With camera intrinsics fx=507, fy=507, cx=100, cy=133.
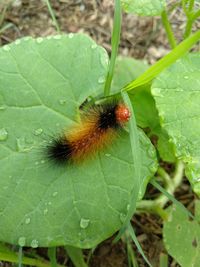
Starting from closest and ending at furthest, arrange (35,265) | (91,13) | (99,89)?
(99,89)
(35,265)
(91,13)

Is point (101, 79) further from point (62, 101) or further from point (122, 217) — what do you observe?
point (122, 217)

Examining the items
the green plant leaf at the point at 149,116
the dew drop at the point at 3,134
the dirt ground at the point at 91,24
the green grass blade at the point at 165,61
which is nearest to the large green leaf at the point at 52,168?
the dew drop at the point at 3,134

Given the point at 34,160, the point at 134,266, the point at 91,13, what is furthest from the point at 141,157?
the point at 91,13

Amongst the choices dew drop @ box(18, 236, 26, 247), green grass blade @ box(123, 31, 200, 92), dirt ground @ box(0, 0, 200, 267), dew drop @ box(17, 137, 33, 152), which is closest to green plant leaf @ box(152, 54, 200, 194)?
green grass blade @ box(123, 31, 200, 92)

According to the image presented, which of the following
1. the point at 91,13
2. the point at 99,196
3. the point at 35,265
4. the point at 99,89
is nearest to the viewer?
the point at 99,196

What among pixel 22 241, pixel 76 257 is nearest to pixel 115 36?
pixel 22 241

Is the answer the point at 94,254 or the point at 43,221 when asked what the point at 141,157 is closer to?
the point at 43,221
